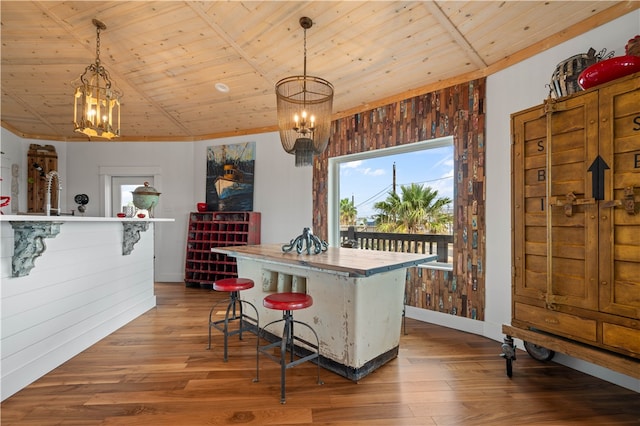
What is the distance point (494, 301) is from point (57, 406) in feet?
11.6

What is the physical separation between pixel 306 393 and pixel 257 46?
3.40 metres

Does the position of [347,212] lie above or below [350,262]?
above

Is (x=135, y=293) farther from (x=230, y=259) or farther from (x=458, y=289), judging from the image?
(x=458, y=289)

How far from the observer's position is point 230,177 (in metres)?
5.33

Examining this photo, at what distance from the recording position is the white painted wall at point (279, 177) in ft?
9.33

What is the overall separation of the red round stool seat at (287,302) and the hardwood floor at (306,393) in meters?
0.60

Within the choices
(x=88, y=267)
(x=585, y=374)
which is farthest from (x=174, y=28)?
(x=585, y=374)

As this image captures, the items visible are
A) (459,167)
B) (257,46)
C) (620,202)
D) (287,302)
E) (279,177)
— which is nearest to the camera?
(620,202)

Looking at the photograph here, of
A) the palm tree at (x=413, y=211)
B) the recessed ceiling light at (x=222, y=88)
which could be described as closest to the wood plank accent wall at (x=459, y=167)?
the palm tree at (x=413, y=211)

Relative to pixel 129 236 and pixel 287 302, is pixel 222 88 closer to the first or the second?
pixel 129 236

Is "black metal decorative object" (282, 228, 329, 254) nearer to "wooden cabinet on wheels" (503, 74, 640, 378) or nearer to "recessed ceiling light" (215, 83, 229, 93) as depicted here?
"wooden cabinet on wheels" (503, 74, 640, 378)

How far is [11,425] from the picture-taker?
68.9 inches

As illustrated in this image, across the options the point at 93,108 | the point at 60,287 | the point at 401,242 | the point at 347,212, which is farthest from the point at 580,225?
the point at 60,287

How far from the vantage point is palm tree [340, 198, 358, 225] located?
4.48 meters
